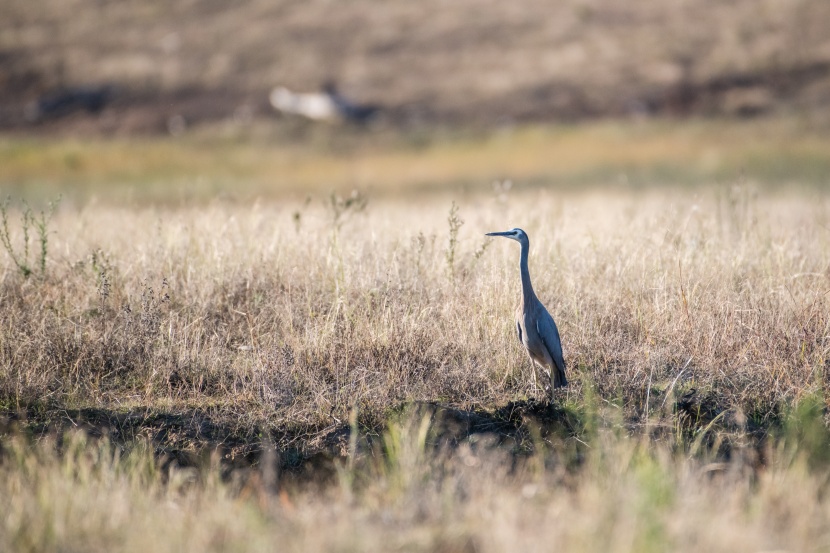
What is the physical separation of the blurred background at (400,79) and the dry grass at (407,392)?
47.5 feet

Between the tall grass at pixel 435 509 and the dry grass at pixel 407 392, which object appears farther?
the dry grass at pixel 407 392

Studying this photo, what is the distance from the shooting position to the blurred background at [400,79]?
2519 cm

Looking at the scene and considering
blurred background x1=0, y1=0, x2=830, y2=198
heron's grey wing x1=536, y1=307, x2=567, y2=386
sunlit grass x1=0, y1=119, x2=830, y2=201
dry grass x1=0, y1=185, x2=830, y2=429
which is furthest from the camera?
blurred background x1=0, y1=0, x2=830, y2=198

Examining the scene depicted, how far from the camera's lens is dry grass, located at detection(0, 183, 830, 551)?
3471mm

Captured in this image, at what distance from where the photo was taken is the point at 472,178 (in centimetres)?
2173

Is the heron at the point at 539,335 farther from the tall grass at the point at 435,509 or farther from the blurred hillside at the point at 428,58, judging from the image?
the blurred hillside at the point at 428,58

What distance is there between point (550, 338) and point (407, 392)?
1095 millimetres

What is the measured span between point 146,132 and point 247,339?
2538cm

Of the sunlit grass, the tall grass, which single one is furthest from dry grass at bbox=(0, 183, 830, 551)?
the sunlit grass

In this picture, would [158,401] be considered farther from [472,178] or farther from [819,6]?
[819,6]

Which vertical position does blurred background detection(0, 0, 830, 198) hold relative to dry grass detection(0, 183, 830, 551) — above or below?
above

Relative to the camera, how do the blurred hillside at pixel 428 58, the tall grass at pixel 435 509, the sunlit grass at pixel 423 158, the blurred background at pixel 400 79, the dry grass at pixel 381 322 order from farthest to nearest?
the blurred hillside at pixel 428 58 → the blurred background at pixel 400 79 → the sunlit grass at pixel 423 158 → the dry grass at pixel 381 322 → the tall grass at pixel 435 509

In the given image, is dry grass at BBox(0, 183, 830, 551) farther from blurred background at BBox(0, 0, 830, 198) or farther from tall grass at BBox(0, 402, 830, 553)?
blurred background at BBox(0, 0, 830, 198)

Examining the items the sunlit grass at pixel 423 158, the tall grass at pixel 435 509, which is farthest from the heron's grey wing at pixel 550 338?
the sunlit grass at pixel 423 158
